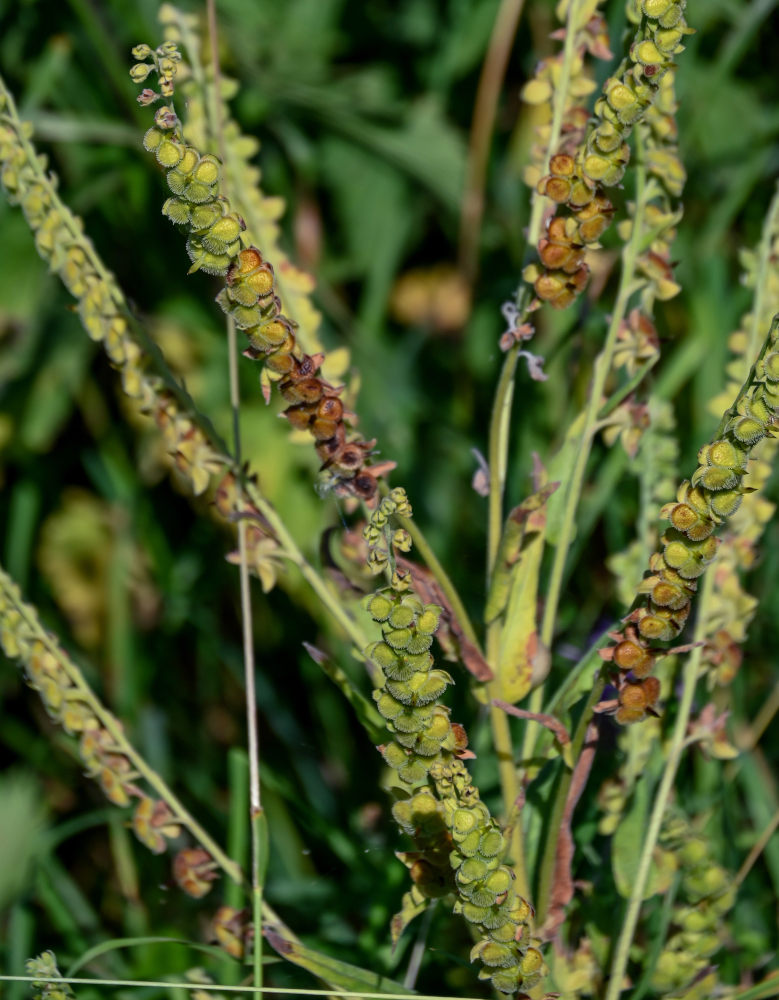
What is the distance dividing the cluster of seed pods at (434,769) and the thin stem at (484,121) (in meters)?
1.12

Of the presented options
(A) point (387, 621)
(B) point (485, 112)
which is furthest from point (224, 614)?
(A) point (387, 621)

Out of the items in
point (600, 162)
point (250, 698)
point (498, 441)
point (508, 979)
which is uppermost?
point (600, 162)

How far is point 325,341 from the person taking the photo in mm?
1723

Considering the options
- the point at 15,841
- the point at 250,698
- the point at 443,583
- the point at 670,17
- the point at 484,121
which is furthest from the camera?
the point at 484,121

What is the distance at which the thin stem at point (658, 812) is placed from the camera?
0.82m

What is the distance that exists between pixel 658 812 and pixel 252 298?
1.60ft

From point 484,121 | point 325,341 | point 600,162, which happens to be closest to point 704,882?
point 600,162

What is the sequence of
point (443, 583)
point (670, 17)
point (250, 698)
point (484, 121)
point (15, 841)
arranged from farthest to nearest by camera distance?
point (484, 121)
point (15, 841)
point (250, 698)
point (443, 583)
point (670, 17)

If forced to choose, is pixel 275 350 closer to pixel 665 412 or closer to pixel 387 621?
pixel 387 621

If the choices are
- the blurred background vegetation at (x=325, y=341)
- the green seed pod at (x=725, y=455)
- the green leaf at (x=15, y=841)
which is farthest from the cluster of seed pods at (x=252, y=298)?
the blurred background vegetation at (x=325, y=341)

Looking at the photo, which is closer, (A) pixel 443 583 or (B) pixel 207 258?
(B) pixel 207 258

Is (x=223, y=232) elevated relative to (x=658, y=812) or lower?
elevated

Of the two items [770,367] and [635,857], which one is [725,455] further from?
[635,857]

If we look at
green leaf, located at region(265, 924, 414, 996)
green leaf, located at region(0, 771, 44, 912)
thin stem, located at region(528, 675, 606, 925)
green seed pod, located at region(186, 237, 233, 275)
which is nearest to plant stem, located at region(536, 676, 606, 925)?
thin stem, located at region(528, 675, 606, 925)
